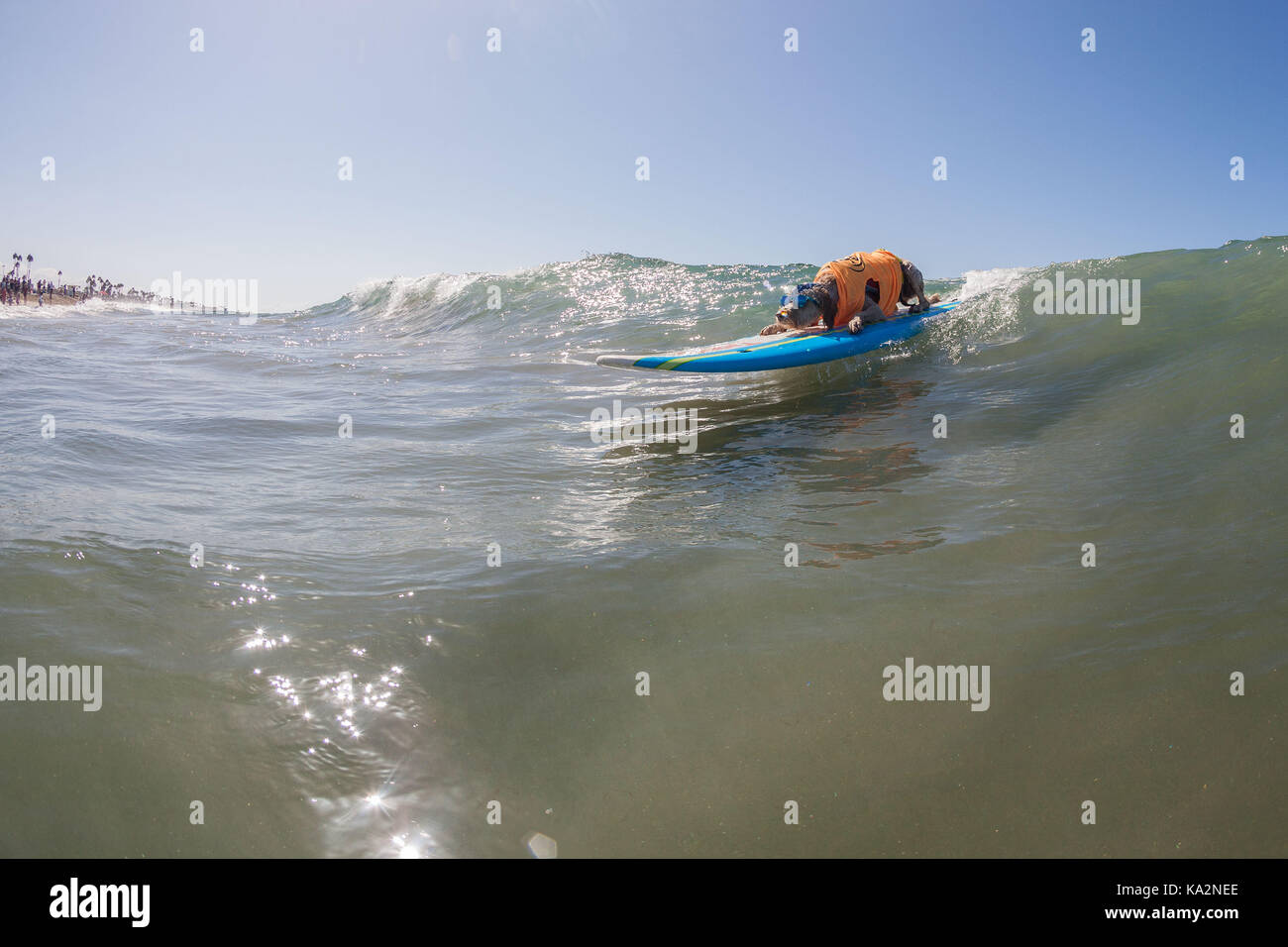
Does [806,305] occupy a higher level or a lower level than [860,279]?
lower

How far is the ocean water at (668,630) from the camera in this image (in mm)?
2182

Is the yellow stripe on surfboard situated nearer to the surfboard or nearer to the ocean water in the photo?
the surfboard

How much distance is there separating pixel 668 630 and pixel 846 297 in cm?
596

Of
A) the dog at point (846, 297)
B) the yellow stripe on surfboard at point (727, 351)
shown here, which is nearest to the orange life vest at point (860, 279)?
the dog at point (846, 297)

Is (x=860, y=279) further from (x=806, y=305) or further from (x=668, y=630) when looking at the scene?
(x=668, y=630)

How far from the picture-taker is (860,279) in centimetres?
807

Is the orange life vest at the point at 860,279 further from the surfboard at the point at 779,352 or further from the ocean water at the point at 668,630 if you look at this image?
the ocean water at the point at 668,630

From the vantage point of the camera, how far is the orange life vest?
26.2ft

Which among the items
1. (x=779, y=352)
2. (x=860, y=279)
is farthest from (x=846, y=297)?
(x=779, y=352)

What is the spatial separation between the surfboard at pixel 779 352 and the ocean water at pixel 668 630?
1270mm

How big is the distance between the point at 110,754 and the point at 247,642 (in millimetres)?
597

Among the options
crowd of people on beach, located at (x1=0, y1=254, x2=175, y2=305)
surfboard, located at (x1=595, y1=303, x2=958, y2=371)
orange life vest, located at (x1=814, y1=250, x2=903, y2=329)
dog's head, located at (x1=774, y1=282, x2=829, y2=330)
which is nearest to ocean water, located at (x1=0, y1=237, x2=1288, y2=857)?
surfboard, located at (x1=595, y1=303, x2=958, y2=371)
